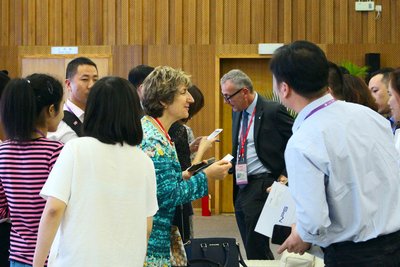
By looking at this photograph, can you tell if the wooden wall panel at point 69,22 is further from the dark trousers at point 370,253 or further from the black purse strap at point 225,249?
the dark trousers at point 370,253

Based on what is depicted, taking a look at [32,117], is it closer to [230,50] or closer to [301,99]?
[301,99]

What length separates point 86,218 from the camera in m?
2.46

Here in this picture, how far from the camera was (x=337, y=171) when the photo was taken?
89.7 inches

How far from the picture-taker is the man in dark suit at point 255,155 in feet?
15.9

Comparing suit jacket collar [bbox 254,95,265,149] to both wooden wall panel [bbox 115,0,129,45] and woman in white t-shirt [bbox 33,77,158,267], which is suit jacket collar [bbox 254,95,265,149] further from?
wooden wall panel [bbox 115,0,129,45]

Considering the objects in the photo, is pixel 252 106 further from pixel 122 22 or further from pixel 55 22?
pixel 55 22

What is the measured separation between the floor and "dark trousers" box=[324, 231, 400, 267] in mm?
5252

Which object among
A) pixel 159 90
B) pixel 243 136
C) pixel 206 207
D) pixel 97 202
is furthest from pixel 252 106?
pixel 206 207

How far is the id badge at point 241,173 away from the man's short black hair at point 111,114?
241 cm

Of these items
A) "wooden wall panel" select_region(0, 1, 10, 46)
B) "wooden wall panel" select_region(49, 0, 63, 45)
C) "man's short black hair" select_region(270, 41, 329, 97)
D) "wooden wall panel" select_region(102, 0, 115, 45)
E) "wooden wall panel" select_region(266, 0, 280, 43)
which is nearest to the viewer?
"man's short black hair" select_region(270, 41, 329, 97)

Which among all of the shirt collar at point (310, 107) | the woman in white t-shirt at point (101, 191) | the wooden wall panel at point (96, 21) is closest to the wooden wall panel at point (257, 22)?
the wooden wall panel at point (96, 21)

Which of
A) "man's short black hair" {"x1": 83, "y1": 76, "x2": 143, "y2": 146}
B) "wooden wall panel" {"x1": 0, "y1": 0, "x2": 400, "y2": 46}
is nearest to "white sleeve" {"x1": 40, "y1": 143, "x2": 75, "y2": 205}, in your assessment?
"man's short black hair" {"x1": 83, "y1": 76, "x2": 143, "y2": 146}

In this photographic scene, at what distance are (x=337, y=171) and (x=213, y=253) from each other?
2054mm

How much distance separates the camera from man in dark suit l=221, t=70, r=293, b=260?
4.84 m
